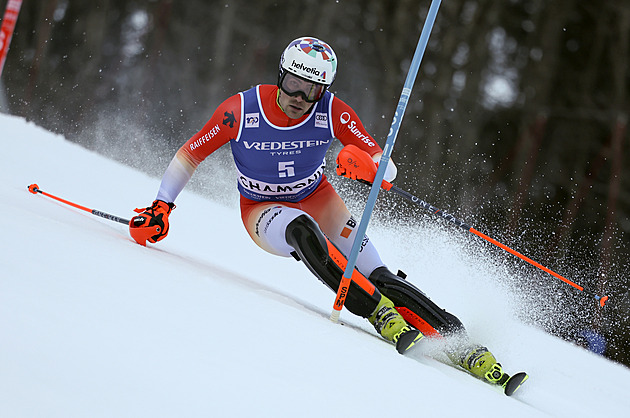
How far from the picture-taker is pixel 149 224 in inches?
140

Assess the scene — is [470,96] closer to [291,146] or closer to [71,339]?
[291,146]

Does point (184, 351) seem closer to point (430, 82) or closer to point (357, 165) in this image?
point (357, 165)

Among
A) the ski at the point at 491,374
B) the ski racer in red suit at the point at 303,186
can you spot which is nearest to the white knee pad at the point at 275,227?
the ski racer in red suit at the point at 303,186

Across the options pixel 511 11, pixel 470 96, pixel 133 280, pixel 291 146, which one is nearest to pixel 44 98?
pixel 470 96

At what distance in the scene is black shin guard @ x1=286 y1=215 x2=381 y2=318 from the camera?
3.23m

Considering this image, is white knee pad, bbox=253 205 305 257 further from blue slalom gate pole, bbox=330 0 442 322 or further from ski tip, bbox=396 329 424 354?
ski tip, bbox=396 329 424 354

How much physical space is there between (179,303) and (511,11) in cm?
1915

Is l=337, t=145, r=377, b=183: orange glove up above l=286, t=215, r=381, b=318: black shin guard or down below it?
above

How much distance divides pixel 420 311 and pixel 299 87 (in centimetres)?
132

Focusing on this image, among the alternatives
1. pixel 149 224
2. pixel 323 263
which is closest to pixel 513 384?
pixel 323 263

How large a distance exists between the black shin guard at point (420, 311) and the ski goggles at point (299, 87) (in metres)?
1.07

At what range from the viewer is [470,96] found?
1831 cm

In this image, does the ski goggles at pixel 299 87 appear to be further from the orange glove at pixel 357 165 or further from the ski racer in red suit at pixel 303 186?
the orange glove at pixel 357 165

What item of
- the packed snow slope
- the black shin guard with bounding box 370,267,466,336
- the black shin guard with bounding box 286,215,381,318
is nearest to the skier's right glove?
the packed snow slope
